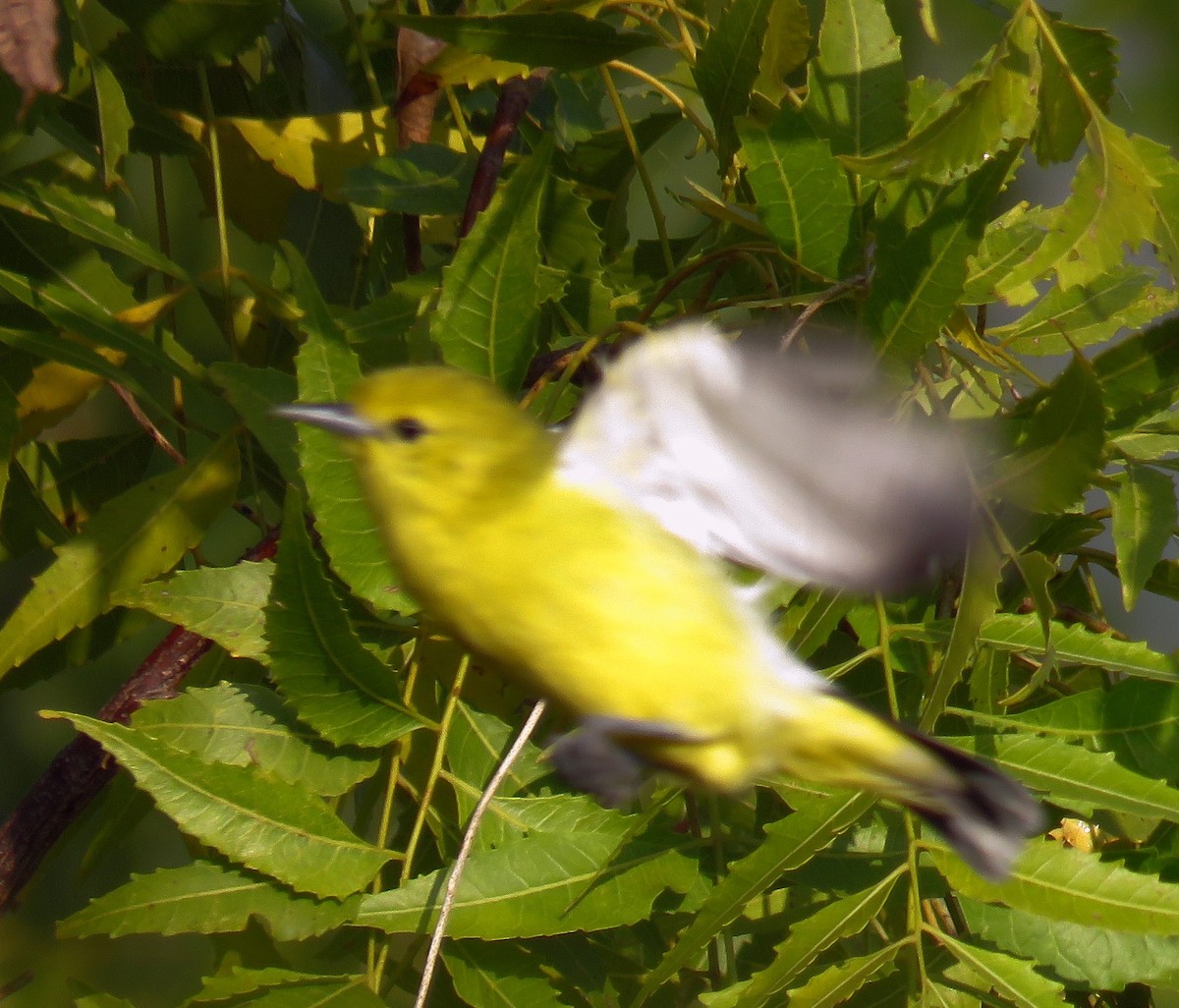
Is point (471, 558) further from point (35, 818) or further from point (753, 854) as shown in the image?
point (35, 818)

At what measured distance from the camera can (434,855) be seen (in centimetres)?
119

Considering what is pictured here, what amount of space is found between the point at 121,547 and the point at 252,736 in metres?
0.24

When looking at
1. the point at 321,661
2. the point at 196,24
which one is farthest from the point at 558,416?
the point at 196,24

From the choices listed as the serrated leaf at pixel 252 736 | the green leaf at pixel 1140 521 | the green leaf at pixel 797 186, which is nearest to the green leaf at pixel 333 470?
the serrated leaf at pixel 252 736

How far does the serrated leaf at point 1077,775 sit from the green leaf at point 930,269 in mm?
281

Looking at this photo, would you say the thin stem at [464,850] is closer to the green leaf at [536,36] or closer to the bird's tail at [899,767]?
the bird's tail at [899,767]

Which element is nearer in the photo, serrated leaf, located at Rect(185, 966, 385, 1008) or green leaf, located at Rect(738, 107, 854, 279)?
serrated leaf, located at Rect(185, 966, 385, 1008)

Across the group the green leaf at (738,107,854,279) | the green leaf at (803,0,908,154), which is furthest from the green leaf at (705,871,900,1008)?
the green leaf at (803,0,908,154)

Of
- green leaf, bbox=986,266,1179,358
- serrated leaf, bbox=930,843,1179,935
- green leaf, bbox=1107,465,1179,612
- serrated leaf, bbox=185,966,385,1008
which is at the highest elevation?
green leaf, bbox=986,266,1179,358

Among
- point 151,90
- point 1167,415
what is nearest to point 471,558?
point 1167,415

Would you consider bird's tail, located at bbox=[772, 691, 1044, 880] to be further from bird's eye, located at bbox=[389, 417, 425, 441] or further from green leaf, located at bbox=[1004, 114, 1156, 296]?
green leaf, located at bbox=[1004, 114, 1156, 296]

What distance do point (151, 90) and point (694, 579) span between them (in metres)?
1.04

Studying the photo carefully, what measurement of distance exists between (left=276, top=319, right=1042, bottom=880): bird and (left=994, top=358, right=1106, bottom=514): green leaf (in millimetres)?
136

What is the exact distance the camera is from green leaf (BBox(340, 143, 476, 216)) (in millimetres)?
1254
